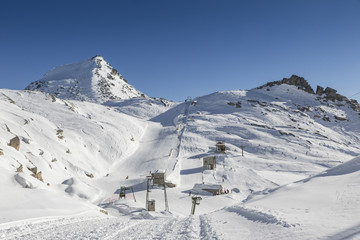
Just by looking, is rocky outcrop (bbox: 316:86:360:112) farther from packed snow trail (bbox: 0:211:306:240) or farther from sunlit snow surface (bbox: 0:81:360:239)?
packed snow trail (bbox: 0:211:306:240)

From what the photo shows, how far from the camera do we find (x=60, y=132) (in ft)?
137

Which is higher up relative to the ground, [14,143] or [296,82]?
[296,82]

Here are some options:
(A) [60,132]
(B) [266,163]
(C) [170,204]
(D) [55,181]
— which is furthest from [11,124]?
(B) [266,163]

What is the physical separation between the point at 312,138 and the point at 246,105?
103 feet

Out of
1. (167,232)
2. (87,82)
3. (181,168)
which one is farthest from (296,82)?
(167,232)

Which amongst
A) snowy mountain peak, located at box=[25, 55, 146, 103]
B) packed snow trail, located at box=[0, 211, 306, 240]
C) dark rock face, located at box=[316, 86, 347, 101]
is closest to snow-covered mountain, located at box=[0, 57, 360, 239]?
packed snow trail, located at box=[0, 211, 306, 240]

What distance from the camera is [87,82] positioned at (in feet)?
458

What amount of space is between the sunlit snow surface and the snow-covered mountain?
11 cm

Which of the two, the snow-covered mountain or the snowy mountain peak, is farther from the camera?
the snowy mountain peak

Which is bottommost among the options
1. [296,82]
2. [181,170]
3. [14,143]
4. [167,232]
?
[167,232]

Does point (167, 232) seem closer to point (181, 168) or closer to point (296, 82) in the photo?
point (181, 168)

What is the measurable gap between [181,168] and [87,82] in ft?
383

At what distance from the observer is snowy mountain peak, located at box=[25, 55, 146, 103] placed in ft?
405

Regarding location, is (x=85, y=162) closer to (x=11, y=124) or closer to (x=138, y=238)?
(x=11, y=124)
